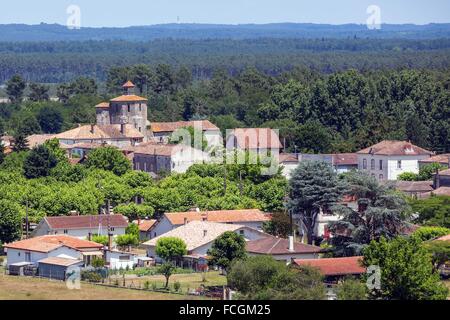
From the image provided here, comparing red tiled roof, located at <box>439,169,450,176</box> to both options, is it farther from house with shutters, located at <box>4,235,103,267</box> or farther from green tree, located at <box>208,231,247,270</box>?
green tree, located at <box>208,231,247,270</box>

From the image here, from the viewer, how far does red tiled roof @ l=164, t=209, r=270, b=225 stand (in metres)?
53.2

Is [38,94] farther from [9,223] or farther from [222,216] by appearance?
[9,223]

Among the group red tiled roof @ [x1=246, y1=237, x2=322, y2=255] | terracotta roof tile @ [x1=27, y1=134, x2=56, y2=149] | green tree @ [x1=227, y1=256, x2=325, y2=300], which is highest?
green tree @ [x1=227, y1=256, x2=325, y2=300]

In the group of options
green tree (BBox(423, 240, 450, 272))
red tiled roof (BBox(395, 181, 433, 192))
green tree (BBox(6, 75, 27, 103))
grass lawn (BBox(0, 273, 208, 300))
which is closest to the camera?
grass lawn (BBox(0, 273, 208, 300))

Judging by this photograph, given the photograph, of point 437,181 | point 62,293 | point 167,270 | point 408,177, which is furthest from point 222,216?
point 408,177

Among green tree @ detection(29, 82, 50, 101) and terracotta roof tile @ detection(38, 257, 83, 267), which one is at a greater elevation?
terracotta roof tile @ detection(38, 257, 83, 267)

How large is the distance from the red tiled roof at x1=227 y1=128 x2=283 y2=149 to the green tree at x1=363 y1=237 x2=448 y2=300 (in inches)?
1521

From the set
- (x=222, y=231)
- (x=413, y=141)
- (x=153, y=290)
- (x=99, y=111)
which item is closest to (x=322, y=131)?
(x=413, y=141)

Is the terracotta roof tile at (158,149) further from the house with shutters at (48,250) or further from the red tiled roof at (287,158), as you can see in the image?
the house with shutters at (48,250)

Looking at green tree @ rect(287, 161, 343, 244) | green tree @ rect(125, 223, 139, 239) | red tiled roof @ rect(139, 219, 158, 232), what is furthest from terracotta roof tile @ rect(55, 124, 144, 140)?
green tree @ rect(287, 161, 343, 244)

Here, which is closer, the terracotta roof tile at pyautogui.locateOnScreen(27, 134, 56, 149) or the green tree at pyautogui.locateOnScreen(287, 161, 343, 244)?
the green tree at pyautogui.locateOnScreen(287, 161, 343, 244)

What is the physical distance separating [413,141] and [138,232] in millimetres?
34242

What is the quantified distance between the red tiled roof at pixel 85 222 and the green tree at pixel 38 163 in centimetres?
1368

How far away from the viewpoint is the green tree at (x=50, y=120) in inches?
4104
